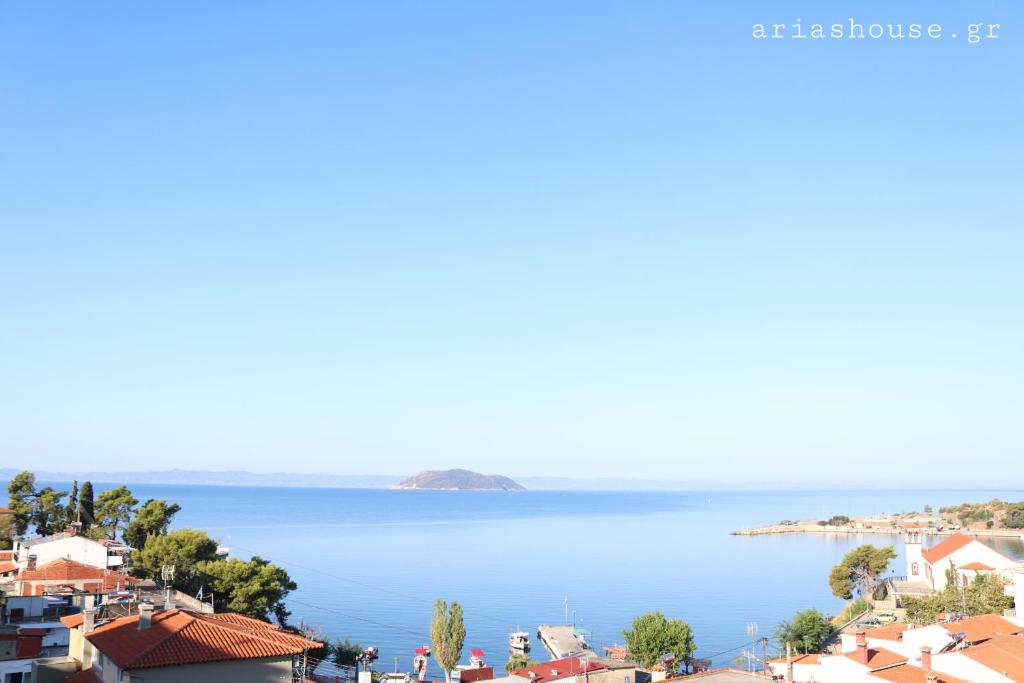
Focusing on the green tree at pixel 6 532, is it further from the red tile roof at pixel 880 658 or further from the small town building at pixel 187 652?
the red tile roof at pixel 880 658

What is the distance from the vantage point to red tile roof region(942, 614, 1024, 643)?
100ft

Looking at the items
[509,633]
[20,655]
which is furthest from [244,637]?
[509,633]

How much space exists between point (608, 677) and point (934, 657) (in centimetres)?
1103

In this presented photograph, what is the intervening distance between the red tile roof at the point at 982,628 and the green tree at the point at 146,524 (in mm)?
44388

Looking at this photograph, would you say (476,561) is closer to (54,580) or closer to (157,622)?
(54,580)

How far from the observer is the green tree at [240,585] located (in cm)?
3928

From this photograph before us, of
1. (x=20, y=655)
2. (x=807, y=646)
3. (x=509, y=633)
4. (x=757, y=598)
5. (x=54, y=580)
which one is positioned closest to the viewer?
(x=20, y=655)

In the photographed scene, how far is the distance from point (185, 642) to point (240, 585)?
67.6 feet

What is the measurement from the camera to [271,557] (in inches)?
4712

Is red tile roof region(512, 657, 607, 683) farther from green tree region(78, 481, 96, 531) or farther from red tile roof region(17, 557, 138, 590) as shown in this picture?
green tree region(78, 481, 96, 531)

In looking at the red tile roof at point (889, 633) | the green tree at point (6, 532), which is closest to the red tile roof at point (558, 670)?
the red tile roof at point (889, 633)

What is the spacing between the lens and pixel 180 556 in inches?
1652

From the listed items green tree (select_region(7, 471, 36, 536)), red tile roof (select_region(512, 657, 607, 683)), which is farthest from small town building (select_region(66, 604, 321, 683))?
green tree (select_region(7, 471, 36, 536))

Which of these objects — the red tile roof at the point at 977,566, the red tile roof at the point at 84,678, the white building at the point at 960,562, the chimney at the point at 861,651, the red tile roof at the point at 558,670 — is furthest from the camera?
the white building at the point at 960,562
